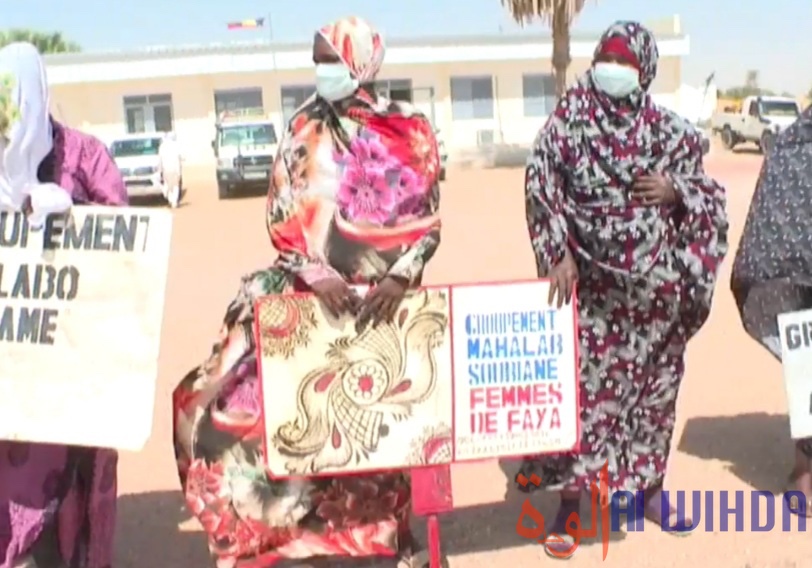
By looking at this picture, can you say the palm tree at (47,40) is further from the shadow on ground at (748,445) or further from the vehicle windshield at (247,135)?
the shadow on ground at (748,445)

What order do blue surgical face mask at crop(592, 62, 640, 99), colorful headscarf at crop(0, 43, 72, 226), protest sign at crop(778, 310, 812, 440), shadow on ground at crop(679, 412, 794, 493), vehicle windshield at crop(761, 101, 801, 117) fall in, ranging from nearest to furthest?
colorful headscarf at crop(0, 43, 72, 226) → blue surgical face mask at crop(592, 62, 640, 99) → protest sign at crop(778, 310, 812, 440) → shadow on ground at crop(679, 412, 794, 493) → vehicle windshield at crop(761, 101, 801, 117)

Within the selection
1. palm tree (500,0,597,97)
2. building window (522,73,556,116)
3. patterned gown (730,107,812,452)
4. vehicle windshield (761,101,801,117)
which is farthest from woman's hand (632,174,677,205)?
building window (522,73,556,116)

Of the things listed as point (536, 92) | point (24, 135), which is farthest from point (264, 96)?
point (24, 135)

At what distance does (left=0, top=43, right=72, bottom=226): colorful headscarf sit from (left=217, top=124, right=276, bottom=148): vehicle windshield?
1893 centimetres

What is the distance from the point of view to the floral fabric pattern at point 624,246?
3426 mm

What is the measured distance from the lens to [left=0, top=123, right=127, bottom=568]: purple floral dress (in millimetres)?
3145

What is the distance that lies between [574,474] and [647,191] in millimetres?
1077

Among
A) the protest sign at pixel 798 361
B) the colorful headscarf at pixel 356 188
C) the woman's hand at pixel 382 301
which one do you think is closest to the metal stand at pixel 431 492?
the woman's hand at pixel 382 301

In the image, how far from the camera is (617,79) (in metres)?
3.38

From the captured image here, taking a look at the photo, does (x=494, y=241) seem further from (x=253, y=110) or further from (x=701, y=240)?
(x=253, y=110)

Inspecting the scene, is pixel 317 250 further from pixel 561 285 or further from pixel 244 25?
pixel 244 25

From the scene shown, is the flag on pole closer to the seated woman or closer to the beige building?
the beige building

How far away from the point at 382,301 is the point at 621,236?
3.01 feet

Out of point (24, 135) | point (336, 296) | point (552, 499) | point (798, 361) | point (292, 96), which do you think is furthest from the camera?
point (292, 96)
